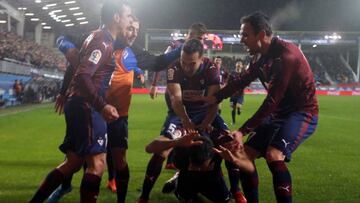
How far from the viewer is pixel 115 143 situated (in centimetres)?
557

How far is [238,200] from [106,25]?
9.09 ft

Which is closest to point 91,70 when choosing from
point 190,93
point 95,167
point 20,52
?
point 95,167

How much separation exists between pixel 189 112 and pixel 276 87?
1.70 m

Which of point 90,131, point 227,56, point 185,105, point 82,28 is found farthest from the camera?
point 227,56

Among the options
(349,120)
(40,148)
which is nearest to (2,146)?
(40,148)

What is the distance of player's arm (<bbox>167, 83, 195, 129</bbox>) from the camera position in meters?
5.59

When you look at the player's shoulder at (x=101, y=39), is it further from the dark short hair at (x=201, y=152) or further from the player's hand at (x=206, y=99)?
the player's hand at (x=206, y=99)

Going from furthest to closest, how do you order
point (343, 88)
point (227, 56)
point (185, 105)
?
1. point (227, 56)
2. point (343, 88)
3. point (185, 105)

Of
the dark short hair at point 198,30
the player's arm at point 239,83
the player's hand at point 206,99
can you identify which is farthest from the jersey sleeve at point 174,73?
the player's arm at point 239,83

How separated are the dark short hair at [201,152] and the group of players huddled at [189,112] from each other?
0.01 meters

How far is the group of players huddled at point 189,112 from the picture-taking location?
428 centimetres

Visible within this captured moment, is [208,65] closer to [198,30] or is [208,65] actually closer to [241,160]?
[198,30]

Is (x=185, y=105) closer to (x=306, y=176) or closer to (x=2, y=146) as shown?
(x=306, y=176)

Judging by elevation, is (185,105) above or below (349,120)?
above
